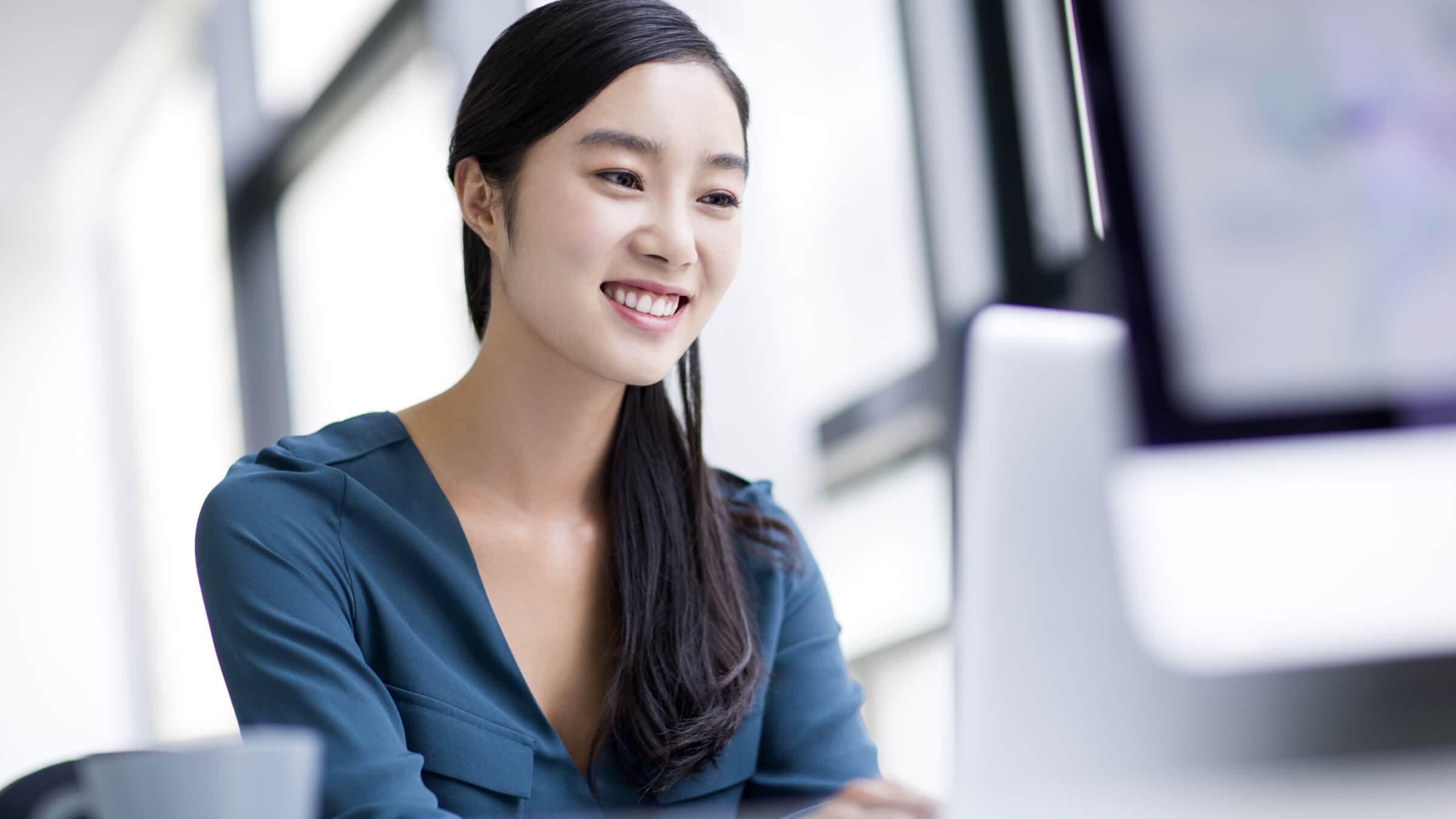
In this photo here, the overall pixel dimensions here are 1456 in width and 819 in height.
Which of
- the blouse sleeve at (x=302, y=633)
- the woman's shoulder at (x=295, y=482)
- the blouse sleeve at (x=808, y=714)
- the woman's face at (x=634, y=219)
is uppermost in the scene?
the woman's face at (x=634, y=219)

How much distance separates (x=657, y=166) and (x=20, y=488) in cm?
451

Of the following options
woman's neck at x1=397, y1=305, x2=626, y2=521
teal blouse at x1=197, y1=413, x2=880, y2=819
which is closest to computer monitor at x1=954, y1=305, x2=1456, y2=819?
teal blouse at x1=197, y1=413, x2=880, y2=819

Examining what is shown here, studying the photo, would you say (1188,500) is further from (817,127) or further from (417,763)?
(817,127)

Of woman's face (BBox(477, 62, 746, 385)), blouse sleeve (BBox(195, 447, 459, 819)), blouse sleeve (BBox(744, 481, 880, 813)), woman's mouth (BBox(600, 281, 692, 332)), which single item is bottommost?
blouse sleeve (BBox(744, 481, 880, 813))

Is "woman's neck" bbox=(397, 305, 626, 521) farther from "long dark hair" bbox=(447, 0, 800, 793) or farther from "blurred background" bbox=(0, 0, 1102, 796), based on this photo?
"blurred background" bbox=(0, 0, 1102, 796)

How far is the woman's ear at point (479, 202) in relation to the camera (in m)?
1.02

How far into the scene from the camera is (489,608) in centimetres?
92

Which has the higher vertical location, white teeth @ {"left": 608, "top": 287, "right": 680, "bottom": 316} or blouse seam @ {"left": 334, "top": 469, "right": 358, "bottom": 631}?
white teeth @ {"left": 608, "top": 287, "right": 680, "bottom": 316}

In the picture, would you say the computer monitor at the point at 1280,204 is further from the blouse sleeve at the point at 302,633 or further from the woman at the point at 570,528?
the blouse sleeve at the point at 302,633

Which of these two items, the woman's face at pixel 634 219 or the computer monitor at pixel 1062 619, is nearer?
the computer monitor at pixel 1062 619

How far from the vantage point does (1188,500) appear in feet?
2.91

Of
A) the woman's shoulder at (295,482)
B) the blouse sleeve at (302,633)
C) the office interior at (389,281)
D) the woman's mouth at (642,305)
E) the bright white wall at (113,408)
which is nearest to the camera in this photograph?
the blouse sleeve at (302,633)

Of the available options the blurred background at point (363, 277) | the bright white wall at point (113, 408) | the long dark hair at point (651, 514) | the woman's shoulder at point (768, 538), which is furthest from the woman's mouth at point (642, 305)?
the bright white wall at point (113, 408)

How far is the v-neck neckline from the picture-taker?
2.94 feet
